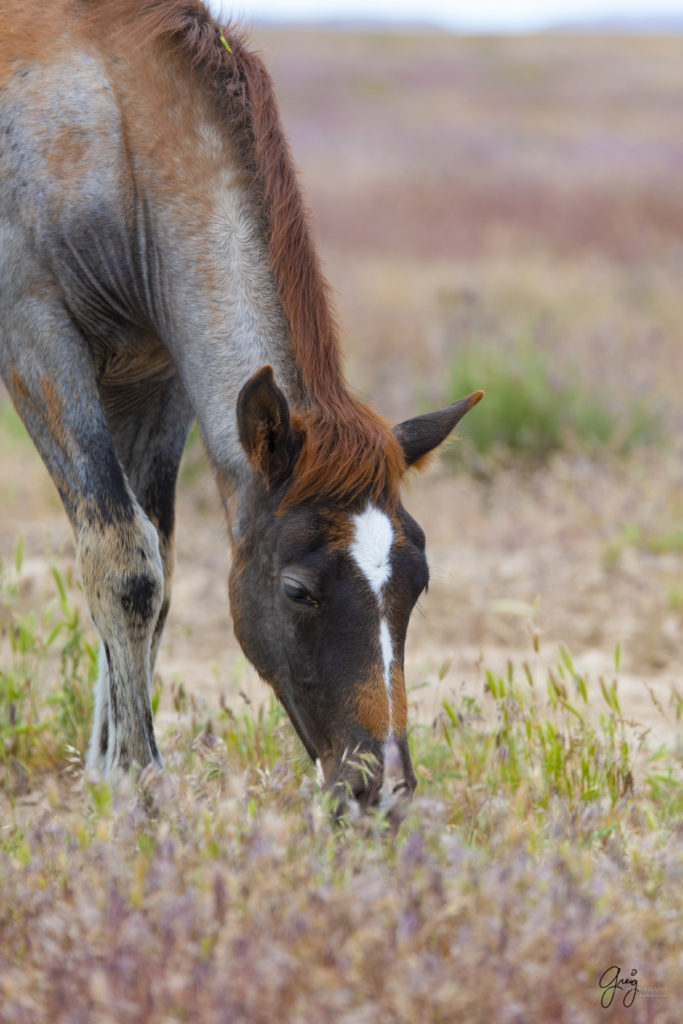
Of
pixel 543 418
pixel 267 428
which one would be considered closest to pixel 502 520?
pixel 543 418

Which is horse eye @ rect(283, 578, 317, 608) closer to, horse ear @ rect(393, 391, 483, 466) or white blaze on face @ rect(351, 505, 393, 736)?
white blaze on face @ rect(351, 505, 393, 736)

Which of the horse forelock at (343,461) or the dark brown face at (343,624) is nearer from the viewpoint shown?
the dark brown face at (343,624)

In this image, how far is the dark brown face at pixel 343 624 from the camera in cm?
256

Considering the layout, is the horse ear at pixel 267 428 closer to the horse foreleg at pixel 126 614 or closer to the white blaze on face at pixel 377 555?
the white blaze on face at pixel 377 555

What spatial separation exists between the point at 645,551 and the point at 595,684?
4.51ft

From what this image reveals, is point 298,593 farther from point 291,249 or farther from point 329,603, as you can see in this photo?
point 291,249

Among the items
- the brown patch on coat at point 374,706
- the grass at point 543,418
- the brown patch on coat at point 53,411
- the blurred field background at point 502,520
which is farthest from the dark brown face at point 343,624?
the grass at point 543,418

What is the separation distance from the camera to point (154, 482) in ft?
12.2

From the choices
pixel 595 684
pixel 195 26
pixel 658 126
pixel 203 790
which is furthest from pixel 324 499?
pixel 658 126

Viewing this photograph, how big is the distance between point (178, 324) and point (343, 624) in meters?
1.09

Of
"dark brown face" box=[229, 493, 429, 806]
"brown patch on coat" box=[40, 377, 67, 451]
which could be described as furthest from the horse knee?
"dark brown face" box=[229, 493, 429, 806]

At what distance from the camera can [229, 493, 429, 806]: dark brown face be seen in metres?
2.56

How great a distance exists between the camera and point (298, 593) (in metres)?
2.68

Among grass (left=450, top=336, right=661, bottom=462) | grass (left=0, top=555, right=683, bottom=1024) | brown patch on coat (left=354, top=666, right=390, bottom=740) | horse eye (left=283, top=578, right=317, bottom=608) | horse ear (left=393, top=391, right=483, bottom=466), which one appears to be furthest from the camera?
grass (left=450, top=336, right=661, bottom=462)
